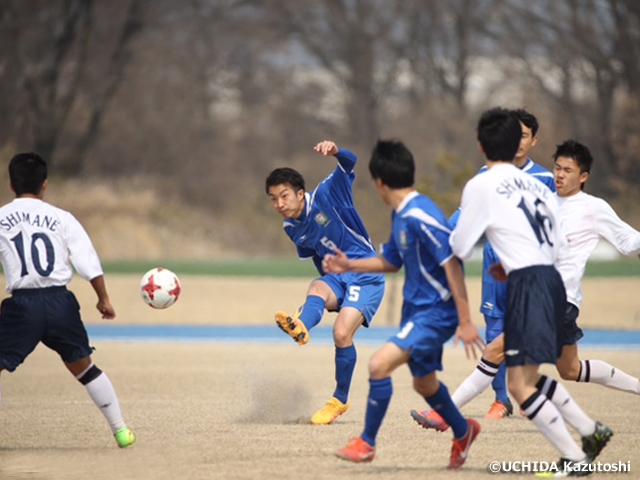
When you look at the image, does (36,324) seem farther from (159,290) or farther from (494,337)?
(494,337)

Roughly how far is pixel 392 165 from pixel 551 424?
5.49 ft

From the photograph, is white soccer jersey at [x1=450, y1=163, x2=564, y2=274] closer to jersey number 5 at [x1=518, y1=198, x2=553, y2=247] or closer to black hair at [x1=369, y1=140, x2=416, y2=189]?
jersey number 5 at [x1=518, y1=198, x2=553, y2=247]

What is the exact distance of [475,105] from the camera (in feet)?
132

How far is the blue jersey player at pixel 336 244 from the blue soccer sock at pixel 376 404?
236 cm

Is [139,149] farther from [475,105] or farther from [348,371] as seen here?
[348,371]

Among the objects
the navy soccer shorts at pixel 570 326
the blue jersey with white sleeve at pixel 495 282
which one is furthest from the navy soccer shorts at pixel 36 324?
the navy soccer shorts at pixel 570 326

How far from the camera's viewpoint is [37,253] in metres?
6.90

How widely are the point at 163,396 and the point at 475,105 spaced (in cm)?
3132

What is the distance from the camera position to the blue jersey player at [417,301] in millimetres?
6059

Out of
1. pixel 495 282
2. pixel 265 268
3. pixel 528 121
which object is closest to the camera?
pixel 528 121

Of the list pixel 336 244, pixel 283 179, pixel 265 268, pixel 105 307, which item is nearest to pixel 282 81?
pixel 265 268

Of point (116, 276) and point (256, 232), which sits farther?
point (256, 232)

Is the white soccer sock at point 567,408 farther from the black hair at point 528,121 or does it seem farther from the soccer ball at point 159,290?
the soccer ball at point 159,290

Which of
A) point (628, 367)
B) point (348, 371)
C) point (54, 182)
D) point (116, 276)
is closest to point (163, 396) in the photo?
point (348, 371)
